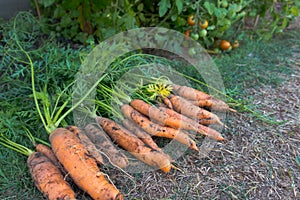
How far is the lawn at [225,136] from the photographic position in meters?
1.53

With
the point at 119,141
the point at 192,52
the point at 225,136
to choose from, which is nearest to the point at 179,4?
the point at 192,52

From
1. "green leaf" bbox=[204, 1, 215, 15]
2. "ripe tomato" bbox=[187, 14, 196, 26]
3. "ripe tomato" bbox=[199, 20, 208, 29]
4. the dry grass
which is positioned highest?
"green leaf" bbox=[204, 1, 215, 15]

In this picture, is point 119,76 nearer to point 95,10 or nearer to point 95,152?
point 95,152

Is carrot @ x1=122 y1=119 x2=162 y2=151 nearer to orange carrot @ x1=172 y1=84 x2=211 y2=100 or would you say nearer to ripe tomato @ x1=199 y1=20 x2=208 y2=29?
orange carrot @ x1=172 y1=84 x2=211 y2=100

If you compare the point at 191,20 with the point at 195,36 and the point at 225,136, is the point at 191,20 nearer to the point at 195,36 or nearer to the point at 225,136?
the point at 195,36

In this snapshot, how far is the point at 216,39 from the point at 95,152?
173 centimetres

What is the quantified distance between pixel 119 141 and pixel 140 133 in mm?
110

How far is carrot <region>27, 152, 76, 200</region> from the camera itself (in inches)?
56.2

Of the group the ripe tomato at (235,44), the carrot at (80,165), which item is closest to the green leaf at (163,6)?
the ripe tomato at (235,44)

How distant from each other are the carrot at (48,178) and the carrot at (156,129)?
1.49 ft

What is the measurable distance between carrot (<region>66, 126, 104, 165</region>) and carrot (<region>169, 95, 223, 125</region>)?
0.51 metres

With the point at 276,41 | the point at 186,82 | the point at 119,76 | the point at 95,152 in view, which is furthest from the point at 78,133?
the point at 276,41

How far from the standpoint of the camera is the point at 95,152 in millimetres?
1594

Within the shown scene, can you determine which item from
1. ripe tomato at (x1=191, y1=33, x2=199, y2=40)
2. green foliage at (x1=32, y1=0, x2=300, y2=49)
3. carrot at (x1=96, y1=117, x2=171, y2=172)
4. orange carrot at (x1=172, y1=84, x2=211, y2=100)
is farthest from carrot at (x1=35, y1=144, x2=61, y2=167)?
ripe tomato at (x1=191, y1=33, x2=199, y2=40)
